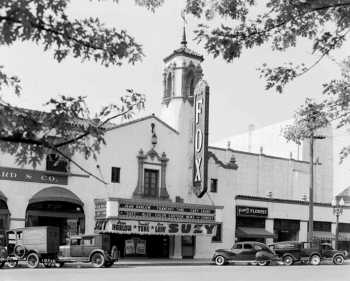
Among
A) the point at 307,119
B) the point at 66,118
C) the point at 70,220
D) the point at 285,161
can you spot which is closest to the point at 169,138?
the point at 70,220

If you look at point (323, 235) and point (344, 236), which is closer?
point (323, 235)

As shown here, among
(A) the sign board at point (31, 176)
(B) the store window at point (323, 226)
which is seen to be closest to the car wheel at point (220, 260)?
(A) the sign board at point (31, 176)

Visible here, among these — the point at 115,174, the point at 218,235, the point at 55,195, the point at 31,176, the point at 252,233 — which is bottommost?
the point at 218,235

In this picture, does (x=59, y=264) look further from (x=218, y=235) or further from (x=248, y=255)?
(x=218, y=235)

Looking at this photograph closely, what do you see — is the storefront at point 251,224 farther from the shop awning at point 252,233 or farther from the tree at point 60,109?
the tree at point 60,109

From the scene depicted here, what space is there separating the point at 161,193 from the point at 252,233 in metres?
7.61

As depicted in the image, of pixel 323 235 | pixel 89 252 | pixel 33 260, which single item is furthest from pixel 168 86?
pixel 323 235

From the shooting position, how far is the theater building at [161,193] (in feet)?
106

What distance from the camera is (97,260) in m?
28.4

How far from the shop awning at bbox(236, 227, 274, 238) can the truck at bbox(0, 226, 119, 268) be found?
13162 mm

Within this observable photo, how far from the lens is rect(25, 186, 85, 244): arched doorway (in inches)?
1257

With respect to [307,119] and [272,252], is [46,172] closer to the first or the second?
[272,252]

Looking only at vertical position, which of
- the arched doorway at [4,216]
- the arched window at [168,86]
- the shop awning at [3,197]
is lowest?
the arched doorway at [4,216]

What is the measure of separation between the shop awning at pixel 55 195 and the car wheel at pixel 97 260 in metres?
4.96
